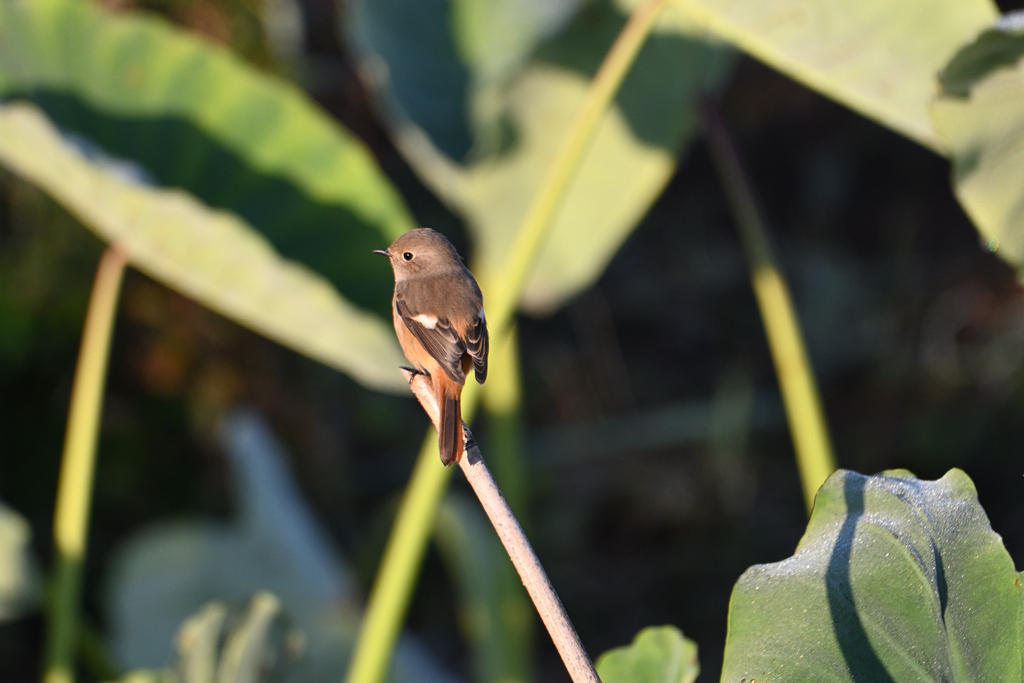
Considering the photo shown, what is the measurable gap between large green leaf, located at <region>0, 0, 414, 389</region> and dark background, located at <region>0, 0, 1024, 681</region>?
135cm

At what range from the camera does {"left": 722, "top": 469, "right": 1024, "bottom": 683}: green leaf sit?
466 mm

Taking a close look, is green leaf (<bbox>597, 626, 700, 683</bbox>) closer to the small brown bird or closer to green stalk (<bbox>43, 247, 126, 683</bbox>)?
the small brown bird

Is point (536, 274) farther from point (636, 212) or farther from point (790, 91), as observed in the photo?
point (790, 91)

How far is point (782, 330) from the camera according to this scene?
1.08 metres

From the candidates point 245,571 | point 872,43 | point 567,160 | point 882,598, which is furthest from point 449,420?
point 245,571

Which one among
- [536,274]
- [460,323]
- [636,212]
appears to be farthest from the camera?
[536,274]

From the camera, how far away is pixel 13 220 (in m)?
2.49

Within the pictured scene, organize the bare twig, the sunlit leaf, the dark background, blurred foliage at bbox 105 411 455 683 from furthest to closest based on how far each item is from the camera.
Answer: the dark background, blurred foliage at bbox 105 411 455 683, the sunlit leaf, the bare twig

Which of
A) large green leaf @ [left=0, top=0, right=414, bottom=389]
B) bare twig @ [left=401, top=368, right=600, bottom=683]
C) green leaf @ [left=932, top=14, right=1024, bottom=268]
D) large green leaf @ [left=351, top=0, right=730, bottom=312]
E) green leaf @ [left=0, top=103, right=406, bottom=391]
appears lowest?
bare twig @ [left=401, top=368, right=600, bottom=683]

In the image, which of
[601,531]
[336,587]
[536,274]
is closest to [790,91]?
[601,531]

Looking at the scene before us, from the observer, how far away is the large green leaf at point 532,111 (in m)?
1.36

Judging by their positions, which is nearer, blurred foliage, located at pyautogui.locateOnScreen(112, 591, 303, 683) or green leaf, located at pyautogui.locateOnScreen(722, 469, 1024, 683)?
green leaf, located at pyautogui.locateOnScreen(722, 469, 1024, 683)

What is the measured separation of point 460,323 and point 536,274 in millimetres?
1024

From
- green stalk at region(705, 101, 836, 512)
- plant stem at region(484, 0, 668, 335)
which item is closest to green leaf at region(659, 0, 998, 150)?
plant stem at region(484, 0, 668, 335)
